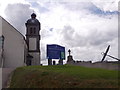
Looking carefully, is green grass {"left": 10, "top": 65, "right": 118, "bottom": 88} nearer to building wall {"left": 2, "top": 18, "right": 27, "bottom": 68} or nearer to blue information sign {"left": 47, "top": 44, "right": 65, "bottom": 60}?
blue information sign {"left": 47, "top": 44, "right": 65, "bottom": 60}

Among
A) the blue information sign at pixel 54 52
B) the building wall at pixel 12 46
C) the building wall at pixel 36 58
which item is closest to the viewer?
the blue information sign at pixel 54 52

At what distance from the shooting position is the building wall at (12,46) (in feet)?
141

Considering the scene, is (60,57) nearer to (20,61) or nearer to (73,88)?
(20,61)

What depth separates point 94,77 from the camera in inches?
547

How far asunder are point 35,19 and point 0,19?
2277 cm

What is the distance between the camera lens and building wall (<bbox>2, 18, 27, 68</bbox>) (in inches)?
1689

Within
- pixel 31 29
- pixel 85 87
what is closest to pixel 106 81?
pixel 85 87

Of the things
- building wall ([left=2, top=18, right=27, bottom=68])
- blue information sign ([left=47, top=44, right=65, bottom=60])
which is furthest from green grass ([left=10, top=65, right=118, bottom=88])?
building wall ([left=2, top=18, right=27, bottom=68])

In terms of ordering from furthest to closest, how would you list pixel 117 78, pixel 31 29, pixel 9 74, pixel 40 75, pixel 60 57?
pixel 31 29, pixel 60 57, pixel 9 74, pixel 40 75, pixel 117 78

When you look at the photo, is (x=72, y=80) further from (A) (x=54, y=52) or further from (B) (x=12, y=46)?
(B) (x=12, y=46)

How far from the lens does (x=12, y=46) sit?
43.5 m

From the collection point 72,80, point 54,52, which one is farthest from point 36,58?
point 72,80

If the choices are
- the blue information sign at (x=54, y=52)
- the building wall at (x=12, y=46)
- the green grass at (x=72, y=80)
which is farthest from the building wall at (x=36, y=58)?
the green grass at (x=72, y=80)

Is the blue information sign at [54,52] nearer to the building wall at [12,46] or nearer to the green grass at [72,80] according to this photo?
the building wall at [12,46]
